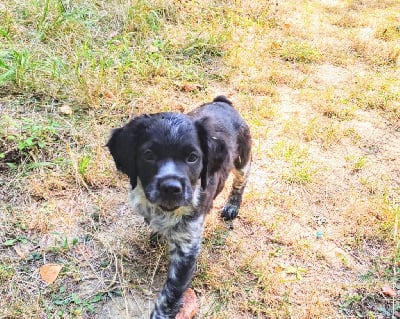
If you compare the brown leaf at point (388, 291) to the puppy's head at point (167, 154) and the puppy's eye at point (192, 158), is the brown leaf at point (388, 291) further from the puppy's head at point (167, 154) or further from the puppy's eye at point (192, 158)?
the puppy's eye at point (192, 158)

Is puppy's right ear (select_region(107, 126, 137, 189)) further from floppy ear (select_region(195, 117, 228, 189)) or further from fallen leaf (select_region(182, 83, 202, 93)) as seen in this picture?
fallen leaf (select_region(182, 83, 202, 93))

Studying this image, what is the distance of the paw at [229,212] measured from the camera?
377 centimetres

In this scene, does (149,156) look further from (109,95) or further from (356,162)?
(356,162)

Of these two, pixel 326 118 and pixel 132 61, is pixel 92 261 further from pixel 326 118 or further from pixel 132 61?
pixel 326 118

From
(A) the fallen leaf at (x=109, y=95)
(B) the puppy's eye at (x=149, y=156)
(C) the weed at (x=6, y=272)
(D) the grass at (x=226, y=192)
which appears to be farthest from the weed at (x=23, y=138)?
(B) the puppy's eye at (x=149, y=156)

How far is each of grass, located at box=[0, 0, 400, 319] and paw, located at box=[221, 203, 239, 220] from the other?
0.28ft

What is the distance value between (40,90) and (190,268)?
262cm

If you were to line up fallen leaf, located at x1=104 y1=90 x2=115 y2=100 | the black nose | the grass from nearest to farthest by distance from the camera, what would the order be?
1. the black nose
2. the grass
3. fallen leaf, located at x1=104 y1=90 x2=115 y2=100

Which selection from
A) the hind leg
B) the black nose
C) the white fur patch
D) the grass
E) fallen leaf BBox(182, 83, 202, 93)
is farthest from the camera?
fallen leaf BBox(182, 83, 202, 93)

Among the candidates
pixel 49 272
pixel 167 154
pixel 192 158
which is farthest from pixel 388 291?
pixel 49 272

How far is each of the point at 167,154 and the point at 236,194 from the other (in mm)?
1303

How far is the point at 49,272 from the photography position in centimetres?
308

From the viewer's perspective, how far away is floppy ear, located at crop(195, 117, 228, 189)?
2.83 meters

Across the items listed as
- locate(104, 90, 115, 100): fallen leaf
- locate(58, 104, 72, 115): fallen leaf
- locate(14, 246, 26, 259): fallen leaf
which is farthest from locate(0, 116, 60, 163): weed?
locate(14, 246, 26, 259): fallen leaf
